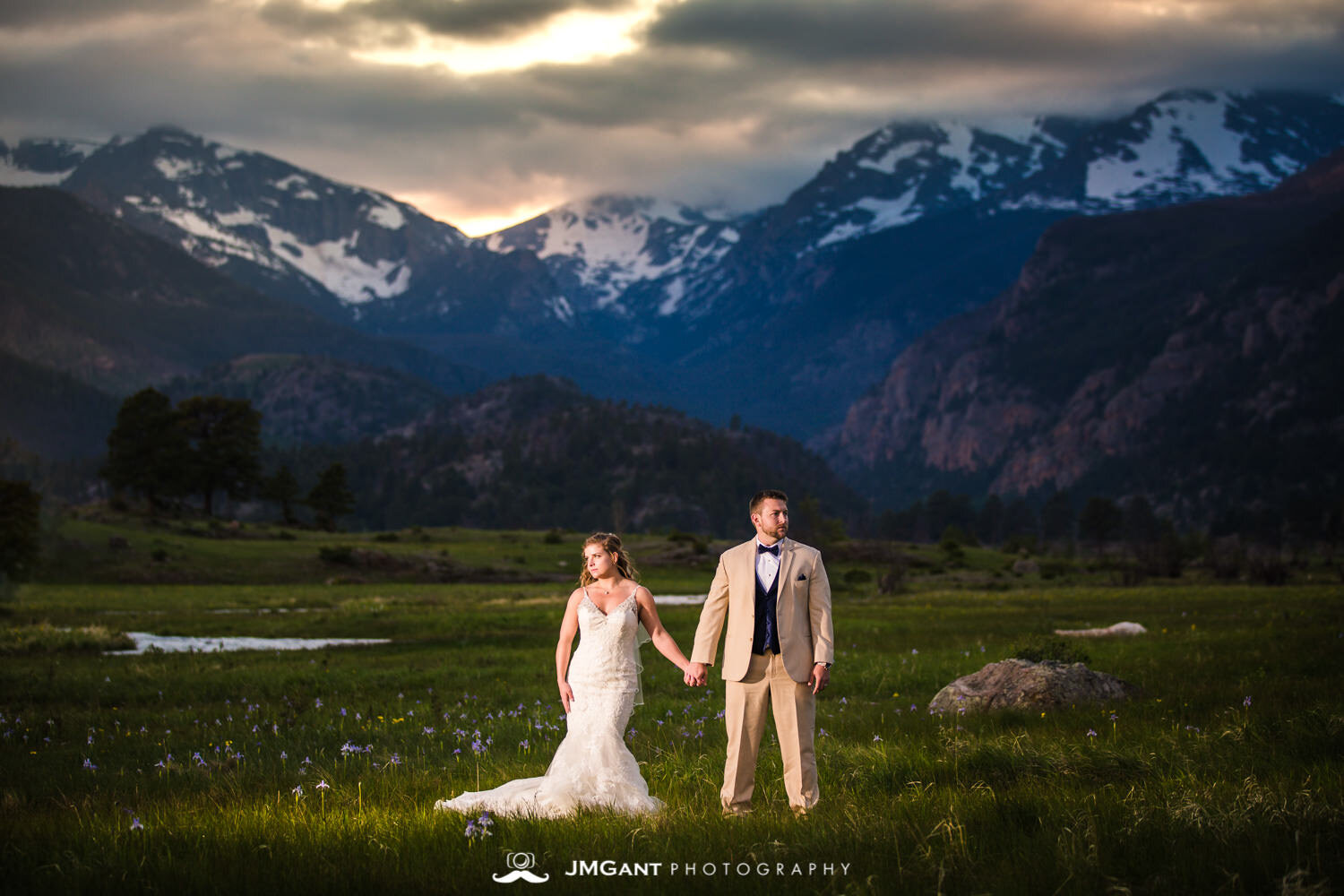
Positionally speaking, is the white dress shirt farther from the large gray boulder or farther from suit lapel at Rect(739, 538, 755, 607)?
the large gray boulder

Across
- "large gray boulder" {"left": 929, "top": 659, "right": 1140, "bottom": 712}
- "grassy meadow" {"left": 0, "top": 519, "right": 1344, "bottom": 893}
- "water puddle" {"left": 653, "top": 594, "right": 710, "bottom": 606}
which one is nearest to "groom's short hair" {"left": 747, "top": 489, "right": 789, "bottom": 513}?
"grassy meadow" {"left": 0, "top": 519, "right": 1344, "bottom": 893}

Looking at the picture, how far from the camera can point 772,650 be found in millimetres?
9891

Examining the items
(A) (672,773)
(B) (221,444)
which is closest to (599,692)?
(A) (672,773)

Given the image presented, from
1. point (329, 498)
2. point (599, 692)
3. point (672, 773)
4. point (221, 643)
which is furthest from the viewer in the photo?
point (329, 498)

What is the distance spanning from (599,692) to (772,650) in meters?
1.98

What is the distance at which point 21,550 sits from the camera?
159 feet

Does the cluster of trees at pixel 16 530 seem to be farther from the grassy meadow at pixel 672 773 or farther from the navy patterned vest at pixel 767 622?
the navy patterned vest at pixel 767 622

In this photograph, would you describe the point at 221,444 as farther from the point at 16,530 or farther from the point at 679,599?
the point at 679,599

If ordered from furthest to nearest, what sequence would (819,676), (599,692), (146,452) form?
(146,452)
(599,692)
(819,676)

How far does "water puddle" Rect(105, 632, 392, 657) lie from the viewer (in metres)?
28.0

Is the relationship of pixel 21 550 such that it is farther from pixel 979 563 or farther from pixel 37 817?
pixel 979 563

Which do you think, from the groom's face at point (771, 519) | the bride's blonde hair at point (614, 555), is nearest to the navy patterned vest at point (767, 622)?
the groom's face at point (771, 519)

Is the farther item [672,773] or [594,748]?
[672,773]

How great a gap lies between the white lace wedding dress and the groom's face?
69.7 inches
